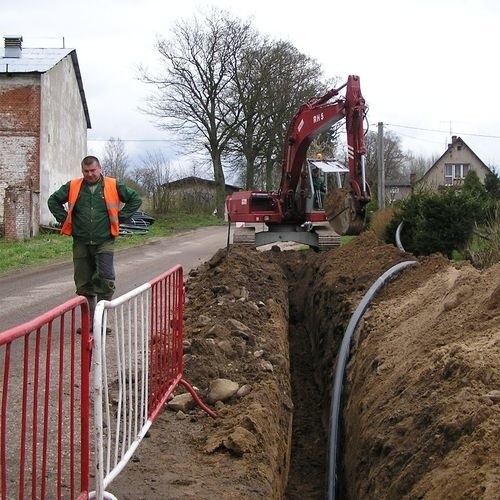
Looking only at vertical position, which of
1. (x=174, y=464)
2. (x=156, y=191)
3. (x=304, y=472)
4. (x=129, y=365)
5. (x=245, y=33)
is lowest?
(x=304, y=472)

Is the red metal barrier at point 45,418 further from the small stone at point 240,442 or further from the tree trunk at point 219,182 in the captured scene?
the tree trunk at point 219,182

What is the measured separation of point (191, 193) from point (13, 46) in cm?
1771

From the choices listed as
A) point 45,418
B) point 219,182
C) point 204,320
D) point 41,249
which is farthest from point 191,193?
point 45,418

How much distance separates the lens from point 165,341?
17.6 ft

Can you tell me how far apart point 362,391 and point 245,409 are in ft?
4.21

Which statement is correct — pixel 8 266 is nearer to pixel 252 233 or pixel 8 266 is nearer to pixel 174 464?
pixel 252 233

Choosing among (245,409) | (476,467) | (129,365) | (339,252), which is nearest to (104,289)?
(245,409)

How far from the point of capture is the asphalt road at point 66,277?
32.7 feet

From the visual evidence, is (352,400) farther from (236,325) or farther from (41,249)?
(41,249)

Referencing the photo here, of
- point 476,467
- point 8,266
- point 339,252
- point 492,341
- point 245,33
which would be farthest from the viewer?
point 245,33

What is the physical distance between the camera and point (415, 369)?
5.45 meters

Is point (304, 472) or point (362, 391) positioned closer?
point (362, 391)

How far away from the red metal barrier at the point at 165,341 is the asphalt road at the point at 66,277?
3.27 metres

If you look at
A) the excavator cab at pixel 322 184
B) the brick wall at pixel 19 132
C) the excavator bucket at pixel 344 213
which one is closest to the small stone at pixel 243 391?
the excavator bucket at pixel 344 213
